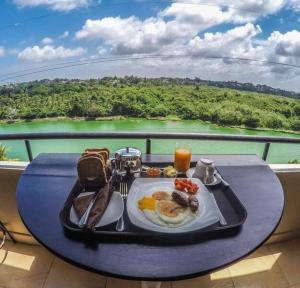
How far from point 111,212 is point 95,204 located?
0.06 meters

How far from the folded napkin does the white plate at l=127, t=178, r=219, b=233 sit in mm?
87

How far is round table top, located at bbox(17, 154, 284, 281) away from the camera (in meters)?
0.72

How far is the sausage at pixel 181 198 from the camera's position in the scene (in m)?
0.96

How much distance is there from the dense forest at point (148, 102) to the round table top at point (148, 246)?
1696cm

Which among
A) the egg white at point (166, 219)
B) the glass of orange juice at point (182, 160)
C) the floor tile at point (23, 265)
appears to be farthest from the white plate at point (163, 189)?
the floor tile at point (23, 265)

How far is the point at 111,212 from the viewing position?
36.7 inches

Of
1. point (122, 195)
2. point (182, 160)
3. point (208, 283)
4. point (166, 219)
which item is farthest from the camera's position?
point (208, 283)

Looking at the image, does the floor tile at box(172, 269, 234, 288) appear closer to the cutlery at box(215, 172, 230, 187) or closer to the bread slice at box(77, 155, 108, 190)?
the cutlery at box(215, 172, 230, 187)

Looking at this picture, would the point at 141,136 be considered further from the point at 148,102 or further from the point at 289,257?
the point at 148,102

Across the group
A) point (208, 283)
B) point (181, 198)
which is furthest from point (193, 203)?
point (208, 283)

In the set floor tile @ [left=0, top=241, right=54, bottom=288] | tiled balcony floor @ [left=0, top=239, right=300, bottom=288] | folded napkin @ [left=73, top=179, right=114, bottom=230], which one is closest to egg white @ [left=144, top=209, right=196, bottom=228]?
folded napkin @ [left=73, top=179, right=114, bottom=230]

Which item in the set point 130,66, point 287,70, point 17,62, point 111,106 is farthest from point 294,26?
point 17,62

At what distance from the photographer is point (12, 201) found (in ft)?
6.21

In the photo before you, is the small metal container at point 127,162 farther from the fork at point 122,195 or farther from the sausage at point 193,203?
the sausage at point 193,203
